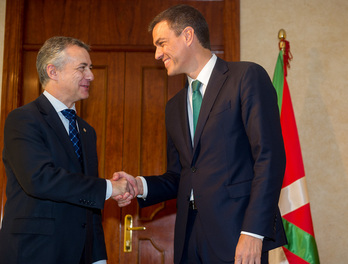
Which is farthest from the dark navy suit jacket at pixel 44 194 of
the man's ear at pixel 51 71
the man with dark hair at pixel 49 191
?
the man's ear at pixel 51 71

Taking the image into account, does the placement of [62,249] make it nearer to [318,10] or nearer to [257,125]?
[257,125]

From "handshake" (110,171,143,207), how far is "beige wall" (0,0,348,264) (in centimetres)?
168

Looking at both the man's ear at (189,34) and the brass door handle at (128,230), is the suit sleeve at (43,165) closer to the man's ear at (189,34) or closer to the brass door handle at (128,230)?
the man's ear at (189,34)

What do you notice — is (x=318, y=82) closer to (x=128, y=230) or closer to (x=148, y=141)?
(x=148, y=141)

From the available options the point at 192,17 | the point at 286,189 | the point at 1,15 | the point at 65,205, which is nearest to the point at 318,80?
the point at 286,189

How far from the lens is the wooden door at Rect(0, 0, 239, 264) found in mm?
3635

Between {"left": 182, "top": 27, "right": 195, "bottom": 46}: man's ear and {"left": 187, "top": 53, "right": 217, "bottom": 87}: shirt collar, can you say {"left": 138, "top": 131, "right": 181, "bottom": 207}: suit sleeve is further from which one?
{"left": 182, "top": 27, "right": 195, "bottom": 46}: man's ear

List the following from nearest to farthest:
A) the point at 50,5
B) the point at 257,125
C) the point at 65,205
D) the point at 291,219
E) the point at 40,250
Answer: the point at 257,125 < the point at 40,250 < the point at 65,205 < the point at 291,219 < the point at 50,5

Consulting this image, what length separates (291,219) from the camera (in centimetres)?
307

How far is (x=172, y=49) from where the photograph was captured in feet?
7.74

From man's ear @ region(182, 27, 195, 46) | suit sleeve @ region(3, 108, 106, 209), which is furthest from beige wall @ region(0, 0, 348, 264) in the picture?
suit sleeve @ region(3, 108, 106, 209)

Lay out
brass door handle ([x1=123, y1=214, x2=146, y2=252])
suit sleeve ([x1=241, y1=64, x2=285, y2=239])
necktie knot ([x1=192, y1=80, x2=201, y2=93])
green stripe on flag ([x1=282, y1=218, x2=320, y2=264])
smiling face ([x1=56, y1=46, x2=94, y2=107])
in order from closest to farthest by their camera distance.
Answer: suit sleeve ([x1=241, y1=64, x2=285, y2=239])
necktie knot ([x1=192, y1=80, x2=201, y2=93])
smiling face ([x1=56, y1=46, x2=94, y2=107])
green stripe on flag ([x1=282, y1=218, x2=320, y2=264])
brass door handle ([x1=123, y1=214, x2=146, y2=252])

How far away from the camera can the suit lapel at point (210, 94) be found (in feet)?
6.51

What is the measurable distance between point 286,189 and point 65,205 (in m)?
1.76
